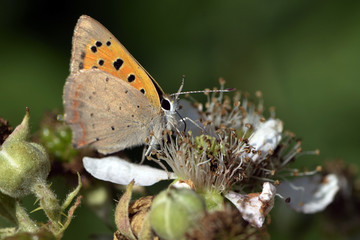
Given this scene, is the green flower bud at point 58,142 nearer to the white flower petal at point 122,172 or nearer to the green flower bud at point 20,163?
the white flower petal at point 122,172

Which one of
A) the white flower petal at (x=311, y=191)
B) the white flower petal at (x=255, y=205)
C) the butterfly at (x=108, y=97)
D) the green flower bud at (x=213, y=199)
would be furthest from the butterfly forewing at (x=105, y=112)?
the white flower petal at (x=311, y=191)

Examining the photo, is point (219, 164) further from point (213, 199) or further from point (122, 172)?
point (122, 172)

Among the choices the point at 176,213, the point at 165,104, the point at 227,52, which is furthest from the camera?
the point at 227,52

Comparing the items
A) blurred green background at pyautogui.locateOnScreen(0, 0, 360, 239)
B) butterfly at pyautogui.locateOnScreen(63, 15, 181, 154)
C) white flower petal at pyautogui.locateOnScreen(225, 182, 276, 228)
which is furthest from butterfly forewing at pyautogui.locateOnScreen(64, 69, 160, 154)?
blurred green background at pyautogui.locateOnScreen(0, 0, 360, 239)

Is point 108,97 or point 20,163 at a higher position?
point 108,97

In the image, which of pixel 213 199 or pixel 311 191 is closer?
pixel 213 199

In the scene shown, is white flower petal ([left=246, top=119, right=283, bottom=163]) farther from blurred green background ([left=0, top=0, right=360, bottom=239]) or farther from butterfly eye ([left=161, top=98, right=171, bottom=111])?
blurred green background ([left=0, top=0, right=360, bottom=239])

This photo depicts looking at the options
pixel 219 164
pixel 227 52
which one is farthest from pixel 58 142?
pixel 227 52
